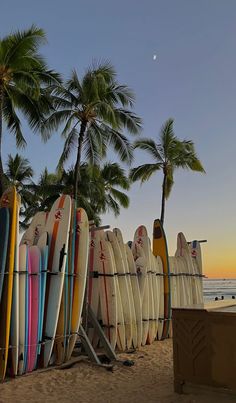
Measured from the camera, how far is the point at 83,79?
14898mm

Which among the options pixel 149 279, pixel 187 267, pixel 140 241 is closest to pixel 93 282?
pixel 149 279

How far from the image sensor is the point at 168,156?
1820 cm

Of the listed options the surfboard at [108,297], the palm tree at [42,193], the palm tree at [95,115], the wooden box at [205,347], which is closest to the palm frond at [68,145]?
the palm tree at [95,115]

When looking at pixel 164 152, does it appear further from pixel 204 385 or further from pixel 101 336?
pixel 204 385

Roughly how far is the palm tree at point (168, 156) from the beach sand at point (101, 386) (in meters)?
11.6

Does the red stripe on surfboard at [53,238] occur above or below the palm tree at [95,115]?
below

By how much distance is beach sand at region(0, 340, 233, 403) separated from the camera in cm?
498

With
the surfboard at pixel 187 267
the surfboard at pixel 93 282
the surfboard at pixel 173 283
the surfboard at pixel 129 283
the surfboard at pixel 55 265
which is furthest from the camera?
the surfboard at pixel 187 267

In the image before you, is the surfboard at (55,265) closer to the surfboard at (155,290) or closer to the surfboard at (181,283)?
the surfboard at (155,290)

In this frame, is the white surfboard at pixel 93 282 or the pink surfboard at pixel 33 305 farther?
the white surfboard at pixel 93 282

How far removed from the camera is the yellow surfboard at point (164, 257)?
957 cm

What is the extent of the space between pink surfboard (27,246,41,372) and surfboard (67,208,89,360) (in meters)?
0.84

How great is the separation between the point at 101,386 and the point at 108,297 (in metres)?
2.43

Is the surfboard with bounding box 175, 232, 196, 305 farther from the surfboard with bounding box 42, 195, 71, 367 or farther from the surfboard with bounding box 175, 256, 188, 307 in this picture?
the surfboard with bounding box 42, 195, 71, 367
